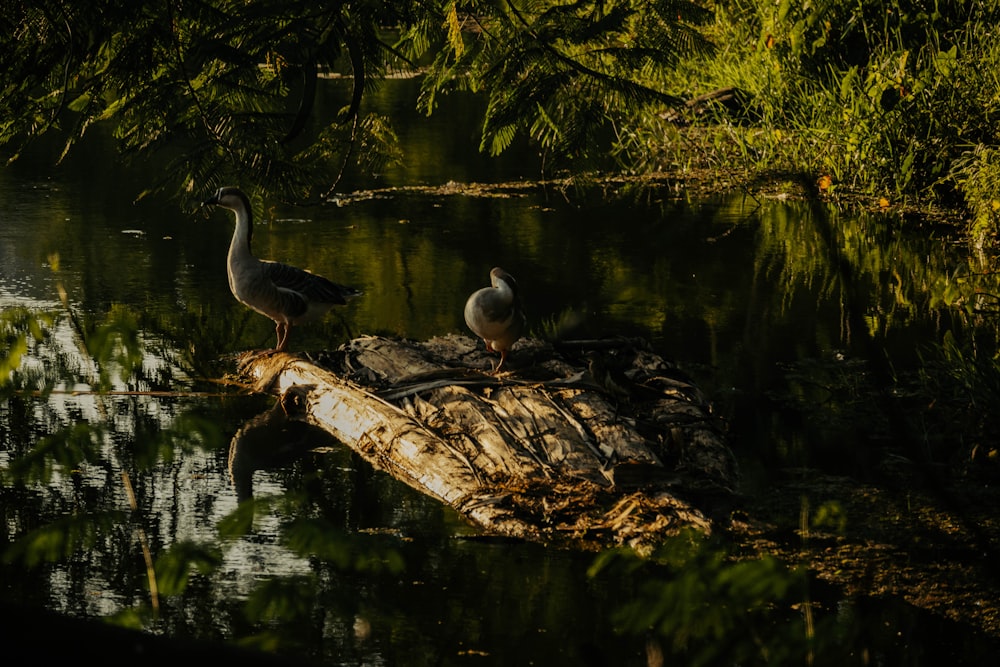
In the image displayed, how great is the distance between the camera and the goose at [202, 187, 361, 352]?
893 cm

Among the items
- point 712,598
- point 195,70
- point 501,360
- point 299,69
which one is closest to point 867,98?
point 501,360

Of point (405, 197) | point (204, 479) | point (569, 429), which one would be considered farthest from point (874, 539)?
point (405, 197)

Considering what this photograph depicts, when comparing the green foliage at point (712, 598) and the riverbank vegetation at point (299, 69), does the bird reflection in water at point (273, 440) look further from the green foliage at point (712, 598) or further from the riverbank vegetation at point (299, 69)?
the green foliage at point (712, 598)

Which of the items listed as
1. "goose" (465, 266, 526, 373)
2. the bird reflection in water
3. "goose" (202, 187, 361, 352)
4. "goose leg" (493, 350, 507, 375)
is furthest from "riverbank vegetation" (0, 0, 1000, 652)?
"goose leg" (493, 350, 507, 375)

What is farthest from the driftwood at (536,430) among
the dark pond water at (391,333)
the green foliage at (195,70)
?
the green foliage at (195,70)

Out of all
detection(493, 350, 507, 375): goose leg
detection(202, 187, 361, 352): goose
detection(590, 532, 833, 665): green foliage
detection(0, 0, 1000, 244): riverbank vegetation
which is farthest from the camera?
detection(202, 187, 361, 352): goose

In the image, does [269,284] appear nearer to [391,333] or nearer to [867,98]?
[391,333]

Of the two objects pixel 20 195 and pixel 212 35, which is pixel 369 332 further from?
pixel 20 195

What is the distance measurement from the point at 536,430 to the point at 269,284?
8.55 ft

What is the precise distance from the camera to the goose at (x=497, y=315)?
8.02m

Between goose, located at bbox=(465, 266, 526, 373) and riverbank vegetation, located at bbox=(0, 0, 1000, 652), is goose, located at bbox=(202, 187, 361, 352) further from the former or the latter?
goose, located at bbox=(465, 266, 526, 373)

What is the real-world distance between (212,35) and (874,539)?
3.85 meters

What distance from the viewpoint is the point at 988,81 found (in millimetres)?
13586

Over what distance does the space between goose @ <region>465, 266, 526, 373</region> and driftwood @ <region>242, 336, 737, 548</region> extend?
0.22 meters
